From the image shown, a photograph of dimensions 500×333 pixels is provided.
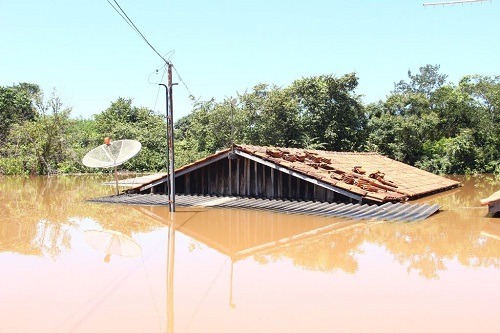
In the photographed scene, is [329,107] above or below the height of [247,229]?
above

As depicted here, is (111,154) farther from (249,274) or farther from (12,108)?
(12,108)

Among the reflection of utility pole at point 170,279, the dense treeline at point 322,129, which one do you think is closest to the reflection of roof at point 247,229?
the reflection of utility pole at point 170,279

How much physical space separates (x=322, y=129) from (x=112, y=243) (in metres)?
21.2

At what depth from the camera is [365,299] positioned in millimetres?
5797

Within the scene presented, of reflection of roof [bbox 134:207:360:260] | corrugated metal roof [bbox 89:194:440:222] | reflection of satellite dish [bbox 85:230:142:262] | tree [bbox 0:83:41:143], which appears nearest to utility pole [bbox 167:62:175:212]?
reflection of roof [bbox 134:207:360:260]

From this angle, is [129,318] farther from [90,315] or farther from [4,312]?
[4,312]

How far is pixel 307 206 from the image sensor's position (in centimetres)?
1320

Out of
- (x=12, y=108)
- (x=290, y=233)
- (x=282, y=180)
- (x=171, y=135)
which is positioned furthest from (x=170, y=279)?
(x=12, y=108)

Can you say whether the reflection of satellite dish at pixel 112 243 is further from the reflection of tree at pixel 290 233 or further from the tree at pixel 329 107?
the tree at pixel 329 107

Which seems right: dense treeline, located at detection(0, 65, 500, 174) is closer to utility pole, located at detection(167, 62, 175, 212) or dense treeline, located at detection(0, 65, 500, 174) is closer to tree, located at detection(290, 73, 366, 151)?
tree, located at detection(290, 73, 366, 151)

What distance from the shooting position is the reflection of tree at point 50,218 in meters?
9.73

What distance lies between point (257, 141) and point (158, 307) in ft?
80.4

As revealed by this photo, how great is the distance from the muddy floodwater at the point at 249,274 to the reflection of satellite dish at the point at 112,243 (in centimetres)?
2

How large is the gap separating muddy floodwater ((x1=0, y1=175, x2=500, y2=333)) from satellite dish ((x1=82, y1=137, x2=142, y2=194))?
408cm
